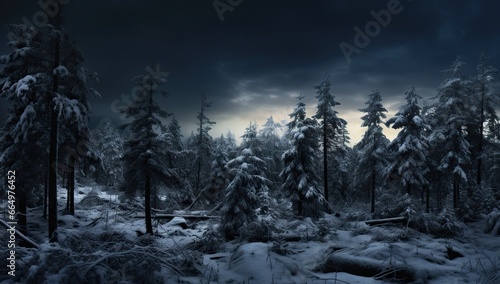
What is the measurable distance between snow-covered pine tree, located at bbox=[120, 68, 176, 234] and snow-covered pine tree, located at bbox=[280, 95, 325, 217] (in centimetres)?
986

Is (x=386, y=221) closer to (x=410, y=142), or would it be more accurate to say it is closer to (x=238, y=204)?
(x=410, y=142)

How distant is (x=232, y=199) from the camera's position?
16.2 metres

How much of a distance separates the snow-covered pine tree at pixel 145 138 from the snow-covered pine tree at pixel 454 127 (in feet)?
82.2

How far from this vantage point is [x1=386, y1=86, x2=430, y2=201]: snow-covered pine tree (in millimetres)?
23219

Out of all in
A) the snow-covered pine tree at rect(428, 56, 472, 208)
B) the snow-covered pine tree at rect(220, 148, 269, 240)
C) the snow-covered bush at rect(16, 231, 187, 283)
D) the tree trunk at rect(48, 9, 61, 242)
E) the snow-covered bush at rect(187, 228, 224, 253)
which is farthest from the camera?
the snow-covered pine tree at rect(428, 56, 472, 208)

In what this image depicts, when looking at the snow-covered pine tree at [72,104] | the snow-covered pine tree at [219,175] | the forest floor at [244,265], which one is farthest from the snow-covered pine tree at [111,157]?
the forest floor at [244,265]

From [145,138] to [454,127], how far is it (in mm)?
27688

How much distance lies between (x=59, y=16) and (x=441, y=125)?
3233 cm

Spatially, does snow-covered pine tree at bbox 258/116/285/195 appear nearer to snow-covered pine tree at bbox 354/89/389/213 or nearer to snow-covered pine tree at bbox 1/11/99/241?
snow-covered pine tree at bbox 354/89/389/213

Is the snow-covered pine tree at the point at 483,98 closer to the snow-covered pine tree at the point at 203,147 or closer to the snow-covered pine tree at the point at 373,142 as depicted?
the snow-covered pine tree at the point at 373,142

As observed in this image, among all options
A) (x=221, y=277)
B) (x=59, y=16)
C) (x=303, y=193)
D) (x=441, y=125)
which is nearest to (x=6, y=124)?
(x=59, y=16)

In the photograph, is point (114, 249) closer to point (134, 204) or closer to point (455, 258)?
point (455, 258)

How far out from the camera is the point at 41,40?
14.2 metres

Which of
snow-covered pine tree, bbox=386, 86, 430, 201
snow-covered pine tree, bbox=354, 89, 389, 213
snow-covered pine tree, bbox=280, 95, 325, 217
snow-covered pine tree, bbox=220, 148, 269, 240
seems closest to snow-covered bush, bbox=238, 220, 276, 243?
snow-covered pine tree, bbox=220, 148, 269, 240
